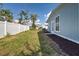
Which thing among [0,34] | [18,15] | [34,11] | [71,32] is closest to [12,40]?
[0,34]

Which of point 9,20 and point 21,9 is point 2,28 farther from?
point 21,9

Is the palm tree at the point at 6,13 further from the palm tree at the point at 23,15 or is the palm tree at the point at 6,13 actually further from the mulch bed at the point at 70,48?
the mulch bed at the point at 70,48

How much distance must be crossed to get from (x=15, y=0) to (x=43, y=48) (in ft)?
10.0

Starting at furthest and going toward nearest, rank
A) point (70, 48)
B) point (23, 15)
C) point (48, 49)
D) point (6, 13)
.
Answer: point (23, 15)
point (6, 13)
point (48, 49)
point (70, 48)

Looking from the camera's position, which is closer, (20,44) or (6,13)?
(6,13)

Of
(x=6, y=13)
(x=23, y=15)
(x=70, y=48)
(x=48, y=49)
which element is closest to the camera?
(x=70, y=48)

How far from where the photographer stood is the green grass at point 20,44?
739cm

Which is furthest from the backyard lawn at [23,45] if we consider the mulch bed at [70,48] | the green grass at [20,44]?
the mulch bed at [70,48]

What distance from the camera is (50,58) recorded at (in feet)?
18.4

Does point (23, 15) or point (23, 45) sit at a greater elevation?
point (23, 15)

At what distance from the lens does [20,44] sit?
27.1 ft

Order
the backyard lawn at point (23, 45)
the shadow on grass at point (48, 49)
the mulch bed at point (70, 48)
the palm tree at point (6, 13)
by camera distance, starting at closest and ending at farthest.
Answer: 1. the mulch bed at point (70, 48)
2. the shadow on grass at point (48, 49)
3. the backyard lawn at point (23, 45)
4. the palm tree at point (6, 13)

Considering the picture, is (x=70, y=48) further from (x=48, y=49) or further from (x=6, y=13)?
(x=6, y=13)

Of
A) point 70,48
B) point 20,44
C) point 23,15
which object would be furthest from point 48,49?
point 23,15
